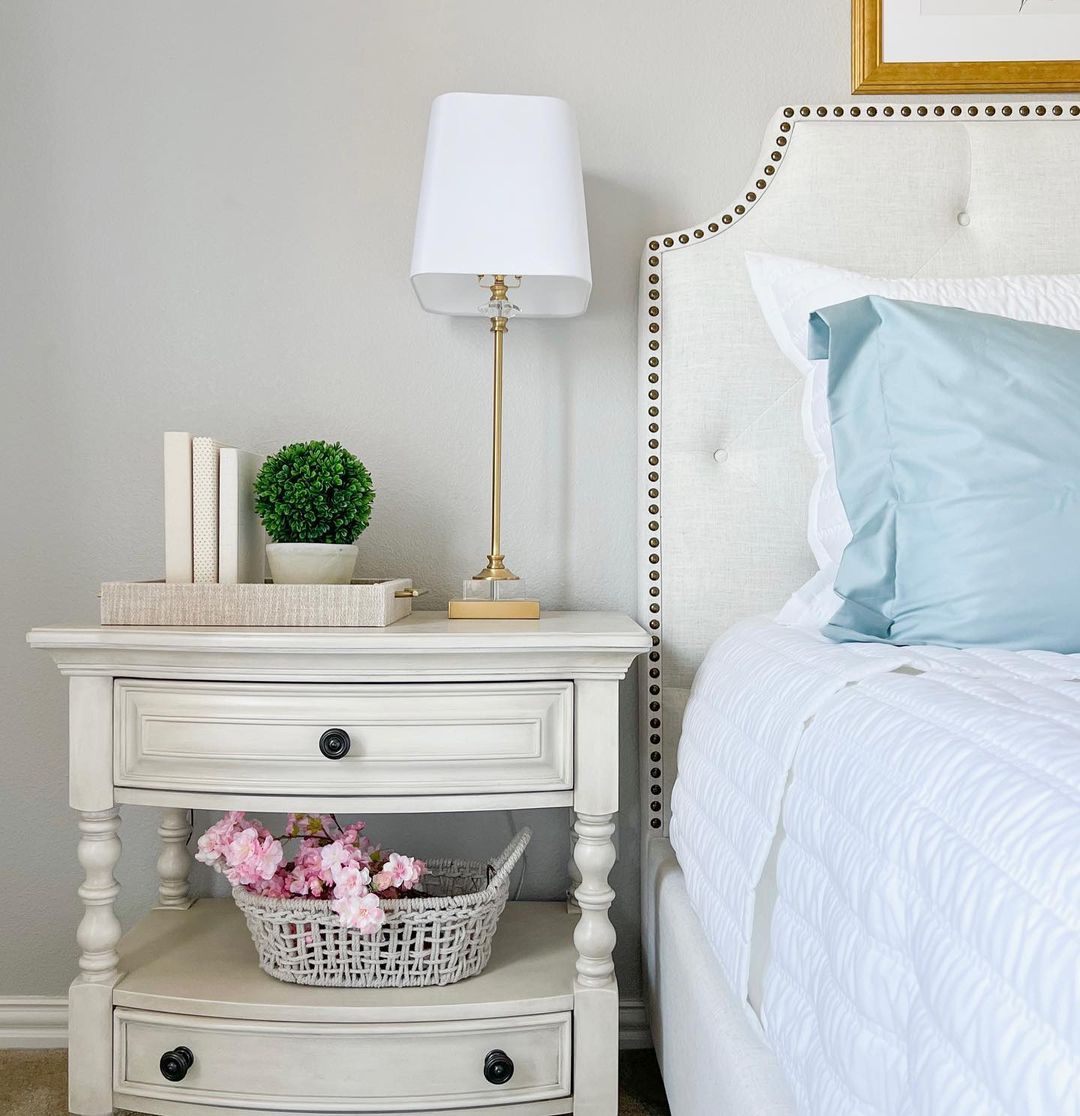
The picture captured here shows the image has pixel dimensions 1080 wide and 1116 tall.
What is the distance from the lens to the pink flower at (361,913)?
126 cm

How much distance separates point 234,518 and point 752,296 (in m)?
0.84

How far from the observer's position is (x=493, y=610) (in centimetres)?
146

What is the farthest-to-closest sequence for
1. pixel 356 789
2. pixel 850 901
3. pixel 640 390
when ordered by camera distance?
pixel 640 390 → pixel 356 789 → pixel 850 901

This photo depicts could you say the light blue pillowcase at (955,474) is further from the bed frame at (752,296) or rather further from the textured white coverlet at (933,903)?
the bed frame at (752,296)

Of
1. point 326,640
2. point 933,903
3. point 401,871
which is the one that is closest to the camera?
point 933,903

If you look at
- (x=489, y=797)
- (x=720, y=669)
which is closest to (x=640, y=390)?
(x=720, y=669)

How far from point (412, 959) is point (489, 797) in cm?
25

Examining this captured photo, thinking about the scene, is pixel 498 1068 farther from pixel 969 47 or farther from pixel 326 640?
pixel 969 47

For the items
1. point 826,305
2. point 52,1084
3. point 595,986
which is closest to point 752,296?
point 826,305

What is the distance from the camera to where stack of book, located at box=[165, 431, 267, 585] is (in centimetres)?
137

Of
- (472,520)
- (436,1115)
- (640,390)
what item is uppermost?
(640,390)

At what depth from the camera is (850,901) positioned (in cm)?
68

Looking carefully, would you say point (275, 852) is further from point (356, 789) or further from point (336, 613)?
point (336, 613)

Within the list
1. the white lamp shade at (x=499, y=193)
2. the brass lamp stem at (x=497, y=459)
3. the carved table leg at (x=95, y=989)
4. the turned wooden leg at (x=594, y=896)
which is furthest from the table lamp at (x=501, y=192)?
the carved table leg at (x=95, y=989)
